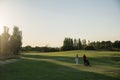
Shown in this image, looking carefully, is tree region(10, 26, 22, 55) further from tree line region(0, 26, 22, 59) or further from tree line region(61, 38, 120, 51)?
tree line region(61, 38, 120, 51)

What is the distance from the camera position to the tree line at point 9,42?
49.6m

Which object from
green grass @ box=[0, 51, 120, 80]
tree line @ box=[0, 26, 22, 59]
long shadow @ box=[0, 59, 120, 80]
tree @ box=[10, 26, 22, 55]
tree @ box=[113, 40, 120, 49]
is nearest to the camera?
long shadow @ box=[0, 59, 120, 80]

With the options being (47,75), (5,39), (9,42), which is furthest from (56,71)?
(9,42)

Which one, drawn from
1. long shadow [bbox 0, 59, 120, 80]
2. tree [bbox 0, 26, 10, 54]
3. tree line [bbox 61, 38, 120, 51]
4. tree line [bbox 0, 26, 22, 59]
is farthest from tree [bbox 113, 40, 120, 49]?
long shadow [bbox 0, 59, 120, 80]

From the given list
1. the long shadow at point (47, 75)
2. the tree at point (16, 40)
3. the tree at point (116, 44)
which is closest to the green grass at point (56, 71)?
the long shadow at point (47, 75)

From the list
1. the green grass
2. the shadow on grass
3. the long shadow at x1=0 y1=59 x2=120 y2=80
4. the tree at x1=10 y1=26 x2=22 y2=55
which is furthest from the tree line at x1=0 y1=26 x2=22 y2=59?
the long shadow at x1=0 y1=59 x2=120 y2=80

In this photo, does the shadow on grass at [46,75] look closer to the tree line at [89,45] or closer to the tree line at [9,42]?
the tree line at [9,42]

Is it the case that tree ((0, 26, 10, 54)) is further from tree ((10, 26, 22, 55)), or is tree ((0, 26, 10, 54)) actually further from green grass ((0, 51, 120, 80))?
green grass ((0, 51, 120, 80))

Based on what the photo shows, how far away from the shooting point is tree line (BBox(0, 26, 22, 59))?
49616 mm

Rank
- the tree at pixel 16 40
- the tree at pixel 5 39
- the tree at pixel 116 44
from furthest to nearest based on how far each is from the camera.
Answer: the tree at pixel 116 44 < the tree at pixel 16 40 < the tree at pixel 5 39

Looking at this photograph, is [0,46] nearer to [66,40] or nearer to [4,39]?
[4,39]

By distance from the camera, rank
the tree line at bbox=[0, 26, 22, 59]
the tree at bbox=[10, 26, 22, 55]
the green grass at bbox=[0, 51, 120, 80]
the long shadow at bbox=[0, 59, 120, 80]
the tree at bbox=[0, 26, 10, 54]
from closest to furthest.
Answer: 1. the long shadow at bbox=[0, 59, 120, 80]
2. the green grass at bbox=[0, 51, 120, 80]
3. the tree line at bbox=[0, 26, 22, 59]
4. the tree at bbox=[0, 26, 10, 54]
5. the tree at bbox=[10, 26, 22, 55]

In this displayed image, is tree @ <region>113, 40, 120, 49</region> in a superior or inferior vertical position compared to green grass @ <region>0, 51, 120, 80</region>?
superior

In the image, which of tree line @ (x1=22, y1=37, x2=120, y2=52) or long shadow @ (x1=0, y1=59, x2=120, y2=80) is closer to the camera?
long shadow @ (x1=0, y1=59, x2=120, y2=80)
